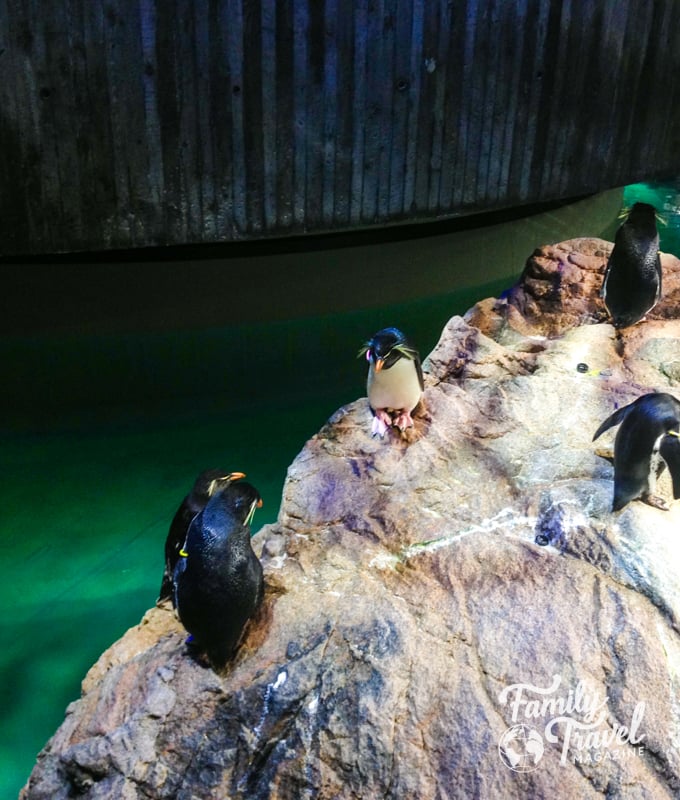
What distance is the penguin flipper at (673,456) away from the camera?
2.72 m

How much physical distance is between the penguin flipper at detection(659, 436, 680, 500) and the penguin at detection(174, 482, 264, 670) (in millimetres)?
1480

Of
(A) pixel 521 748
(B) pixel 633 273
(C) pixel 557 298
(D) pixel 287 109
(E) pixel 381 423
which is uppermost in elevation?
(D) pixel 287 109

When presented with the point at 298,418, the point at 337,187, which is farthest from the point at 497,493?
the point at 337,187

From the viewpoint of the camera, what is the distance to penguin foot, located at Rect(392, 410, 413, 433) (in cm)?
332

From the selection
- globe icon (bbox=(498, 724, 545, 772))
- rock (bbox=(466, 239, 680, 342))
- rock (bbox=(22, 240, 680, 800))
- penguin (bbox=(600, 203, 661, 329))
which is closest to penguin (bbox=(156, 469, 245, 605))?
rock (bbox=(22, 240, 680, 800))

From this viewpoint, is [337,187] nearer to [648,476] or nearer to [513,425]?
[513,425]

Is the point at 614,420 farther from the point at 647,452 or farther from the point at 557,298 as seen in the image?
the point at 557,298

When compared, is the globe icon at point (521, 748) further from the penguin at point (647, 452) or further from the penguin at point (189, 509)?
the penguin at point (189, 509)

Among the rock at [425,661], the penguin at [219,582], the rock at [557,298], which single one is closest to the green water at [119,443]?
the rock at [425,661]

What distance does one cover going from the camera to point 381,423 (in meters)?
3.35

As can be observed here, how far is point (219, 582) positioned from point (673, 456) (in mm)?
1628

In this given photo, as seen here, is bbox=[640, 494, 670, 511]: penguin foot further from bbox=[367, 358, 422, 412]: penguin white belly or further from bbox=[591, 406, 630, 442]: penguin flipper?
bbox=[367, 358, 422, 412]: penguin white belly

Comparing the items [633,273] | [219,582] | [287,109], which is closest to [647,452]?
[219,582]

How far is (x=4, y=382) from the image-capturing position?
18.2 ft
